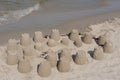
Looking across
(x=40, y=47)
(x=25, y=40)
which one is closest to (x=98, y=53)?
(x=40, y=47)

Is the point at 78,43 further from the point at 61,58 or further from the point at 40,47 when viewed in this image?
the point at 61,58

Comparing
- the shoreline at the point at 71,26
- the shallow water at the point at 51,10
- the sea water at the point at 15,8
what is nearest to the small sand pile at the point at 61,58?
the shoreline at the point at 71,26

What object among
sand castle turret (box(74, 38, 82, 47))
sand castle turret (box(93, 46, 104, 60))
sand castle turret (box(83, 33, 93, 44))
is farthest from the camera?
sand castle turret (box(83, 33, 93, 44))

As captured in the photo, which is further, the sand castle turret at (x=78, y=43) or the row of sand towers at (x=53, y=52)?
the sand castle turret at (x=78, y=43)

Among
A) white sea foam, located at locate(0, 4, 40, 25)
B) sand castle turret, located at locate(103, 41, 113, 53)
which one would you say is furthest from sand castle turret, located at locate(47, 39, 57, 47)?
white sea foam, located at locate(0, 4, 40, 25)

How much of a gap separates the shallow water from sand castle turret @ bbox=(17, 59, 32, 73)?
3115mm

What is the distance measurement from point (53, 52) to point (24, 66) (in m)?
0.96

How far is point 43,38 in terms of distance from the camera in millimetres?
8609

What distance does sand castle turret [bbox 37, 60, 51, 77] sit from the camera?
688 centimetres

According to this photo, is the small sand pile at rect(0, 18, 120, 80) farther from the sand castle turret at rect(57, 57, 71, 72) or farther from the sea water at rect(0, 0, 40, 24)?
the sea water at rect(0, 0, 40, 24)

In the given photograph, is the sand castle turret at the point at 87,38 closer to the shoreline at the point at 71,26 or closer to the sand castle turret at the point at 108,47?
the sand castle turret at the point at 108,47

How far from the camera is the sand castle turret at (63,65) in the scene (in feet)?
23.3

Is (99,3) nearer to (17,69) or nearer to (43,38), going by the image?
(43,38)

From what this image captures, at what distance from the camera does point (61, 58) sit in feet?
23.5
